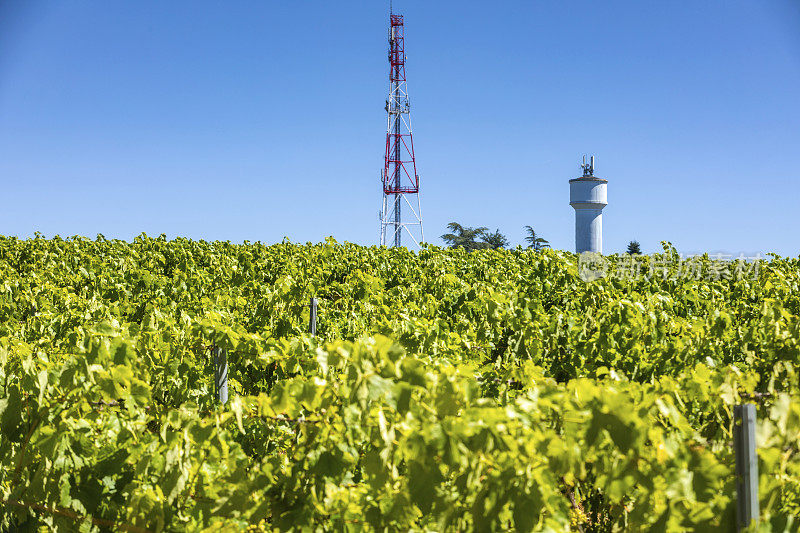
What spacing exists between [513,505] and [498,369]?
2.77m

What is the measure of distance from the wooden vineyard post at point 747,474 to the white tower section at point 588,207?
29147 millimetres

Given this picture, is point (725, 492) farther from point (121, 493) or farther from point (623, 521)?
point (121, 493)

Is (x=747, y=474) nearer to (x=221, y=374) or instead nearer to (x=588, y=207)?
(x=221, y=374)

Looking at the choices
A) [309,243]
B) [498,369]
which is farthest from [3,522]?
[309,243]

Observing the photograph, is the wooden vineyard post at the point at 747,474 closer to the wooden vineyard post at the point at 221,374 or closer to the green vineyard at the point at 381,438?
the green vineyard at the point at 381,438

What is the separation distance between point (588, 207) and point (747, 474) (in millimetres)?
29706

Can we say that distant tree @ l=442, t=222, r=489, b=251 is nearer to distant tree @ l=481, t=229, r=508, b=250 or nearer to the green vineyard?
distant tree @ l=481, t=229, r=508, b=250

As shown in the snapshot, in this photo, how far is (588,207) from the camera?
99.3 feet

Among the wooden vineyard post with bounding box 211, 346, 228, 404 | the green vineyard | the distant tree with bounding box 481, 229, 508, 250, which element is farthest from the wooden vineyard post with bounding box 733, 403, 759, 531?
the distant tree with bounding box 481, 229, 508, 250

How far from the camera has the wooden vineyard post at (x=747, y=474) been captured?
1809mm

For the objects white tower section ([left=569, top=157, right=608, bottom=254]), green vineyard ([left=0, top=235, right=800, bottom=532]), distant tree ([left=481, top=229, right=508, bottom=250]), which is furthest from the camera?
distant tree ([left=481, top=229, right=508, bottom=250])

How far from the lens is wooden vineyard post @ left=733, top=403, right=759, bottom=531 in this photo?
181cm

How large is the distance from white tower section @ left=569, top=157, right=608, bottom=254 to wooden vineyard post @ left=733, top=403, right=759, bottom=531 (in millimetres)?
29147

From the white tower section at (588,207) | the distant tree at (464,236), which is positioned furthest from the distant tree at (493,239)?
the white tower section at (588,207)
